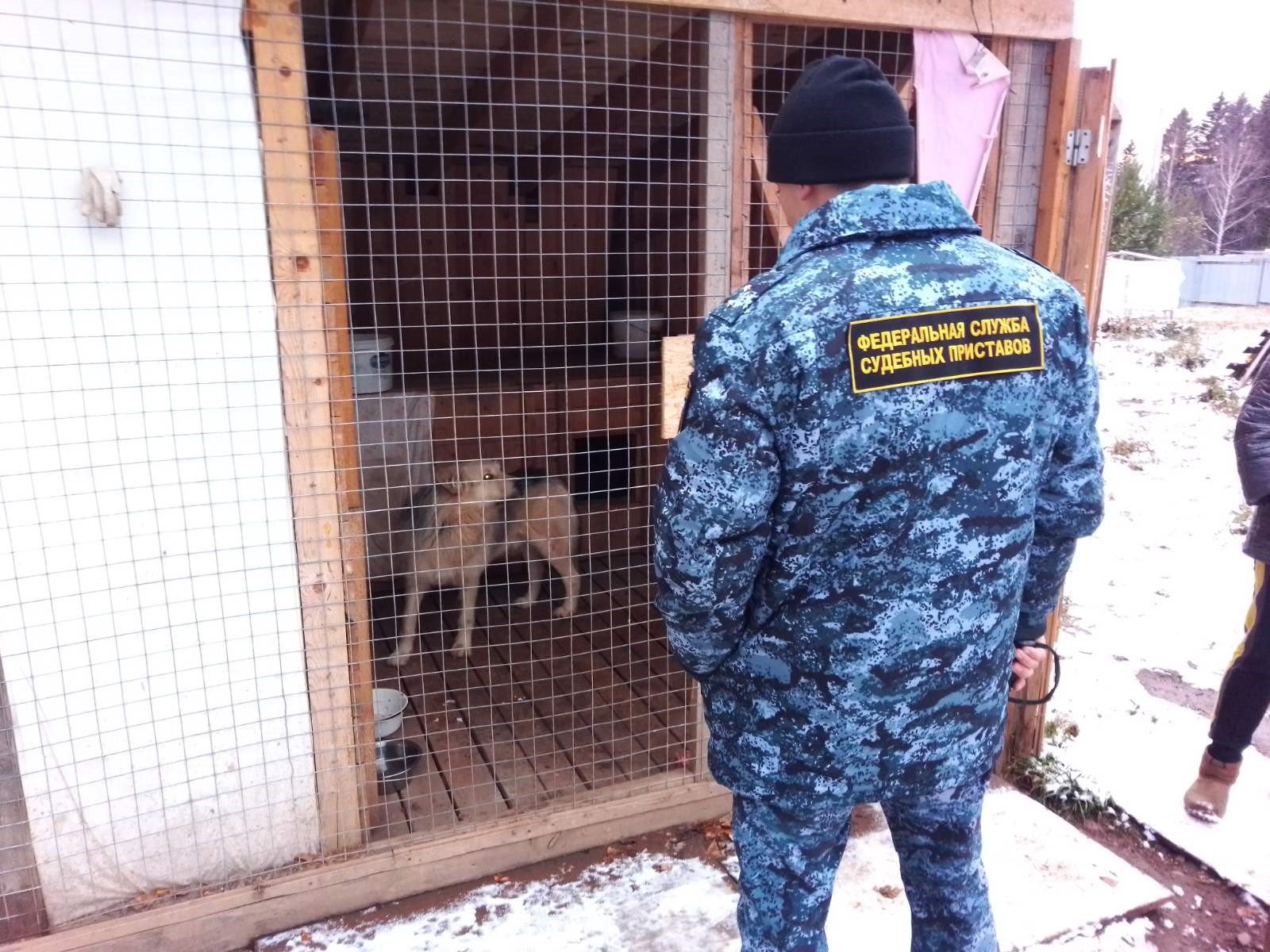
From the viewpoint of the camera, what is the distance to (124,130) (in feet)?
6.92

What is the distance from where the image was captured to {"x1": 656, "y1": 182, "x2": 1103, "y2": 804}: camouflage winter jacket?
1.40 meters

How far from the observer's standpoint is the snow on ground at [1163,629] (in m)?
3.15

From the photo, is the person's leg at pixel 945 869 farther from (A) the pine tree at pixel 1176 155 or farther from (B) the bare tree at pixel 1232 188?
(A) the pine tree at pixel 1176 155

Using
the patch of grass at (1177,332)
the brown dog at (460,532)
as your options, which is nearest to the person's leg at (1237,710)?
the brown dog at (460,532)

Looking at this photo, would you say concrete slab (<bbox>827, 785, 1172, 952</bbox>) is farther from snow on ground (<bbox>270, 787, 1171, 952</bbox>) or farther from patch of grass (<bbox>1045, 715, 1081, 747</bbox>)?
patch of grass (<bbox>1045, 715, 1081, 747</bbox>)

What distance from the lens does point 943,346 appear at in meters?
1.42

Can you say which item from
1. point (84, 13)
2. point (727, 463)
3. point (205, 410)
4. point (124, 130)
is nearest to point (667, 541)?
point (727, 463)

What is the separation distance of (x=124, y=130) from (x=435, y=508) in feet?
7.56

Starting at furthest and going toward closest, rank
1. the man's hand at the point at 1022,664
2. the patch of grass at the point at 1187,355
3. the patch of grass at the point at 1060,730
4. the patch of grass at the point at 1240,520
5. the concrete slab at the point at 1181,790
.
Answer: the patch of grass at the point at 1187,355
the patch of grass at the point at 1240,520
the patch of grass at the point at 1060,730
the concrete slab at the point at 1181,790
the man's hand at the point at 1022,664

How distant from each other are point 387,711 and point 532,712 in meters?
0.65

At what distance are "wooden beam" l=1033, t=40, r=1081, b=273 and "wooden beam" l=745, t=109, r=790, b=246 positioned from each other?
36.5 inches

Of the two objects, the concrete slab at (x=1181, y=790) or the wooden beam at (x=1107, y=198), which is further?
the wooden beam at (x=1107, y=198)

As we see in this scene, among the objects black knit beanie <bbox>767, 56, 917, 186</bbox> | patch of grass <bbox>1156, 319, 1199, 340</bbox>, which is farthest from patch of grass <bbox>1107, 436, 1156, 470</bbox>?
patch of grass <bbox>1156, 319, 1199, 340</bbox>

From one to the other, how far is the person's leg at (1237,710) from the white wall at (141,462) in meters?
2.94
